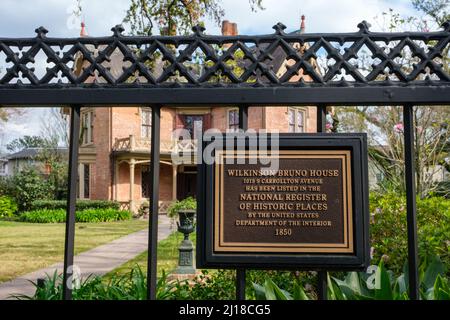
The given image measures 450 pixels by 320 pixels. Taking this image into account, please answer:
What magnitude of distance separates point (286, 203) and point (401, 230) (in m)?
3.26

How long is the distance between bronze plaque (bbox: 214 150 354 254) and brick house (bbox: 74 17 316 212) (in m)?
19.5

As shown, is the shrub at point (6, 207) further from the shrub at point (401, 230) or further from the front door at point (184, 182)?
the shrub at point (401, 230)

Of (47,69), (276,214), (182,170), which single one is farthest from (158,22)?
(182,170)

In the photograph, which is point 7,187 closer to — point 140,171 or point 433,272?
point 140,171

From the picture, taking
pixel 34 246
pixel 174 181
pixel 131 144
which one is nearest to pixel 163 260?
pixel 34 246

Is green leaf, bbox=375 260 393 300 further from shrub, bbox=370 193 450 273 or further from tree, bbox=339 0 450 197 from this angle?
tree, bbox=339 0 450 197

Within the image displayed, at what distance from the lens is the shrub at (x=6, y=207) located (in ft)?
72.9

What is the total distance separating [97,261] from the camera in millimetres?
8859

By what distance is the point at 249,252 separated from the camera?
8.45 feet

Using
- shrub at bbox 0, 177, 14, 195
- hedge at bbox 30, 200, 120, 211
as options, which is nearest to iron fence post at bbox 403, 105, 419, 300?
hedge at bbox 30, 200, 120, 211

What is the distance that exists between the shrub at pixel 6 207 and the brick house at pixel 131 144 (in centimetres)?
370

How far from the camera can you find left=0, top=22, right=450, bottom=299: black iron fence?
2.60 m
